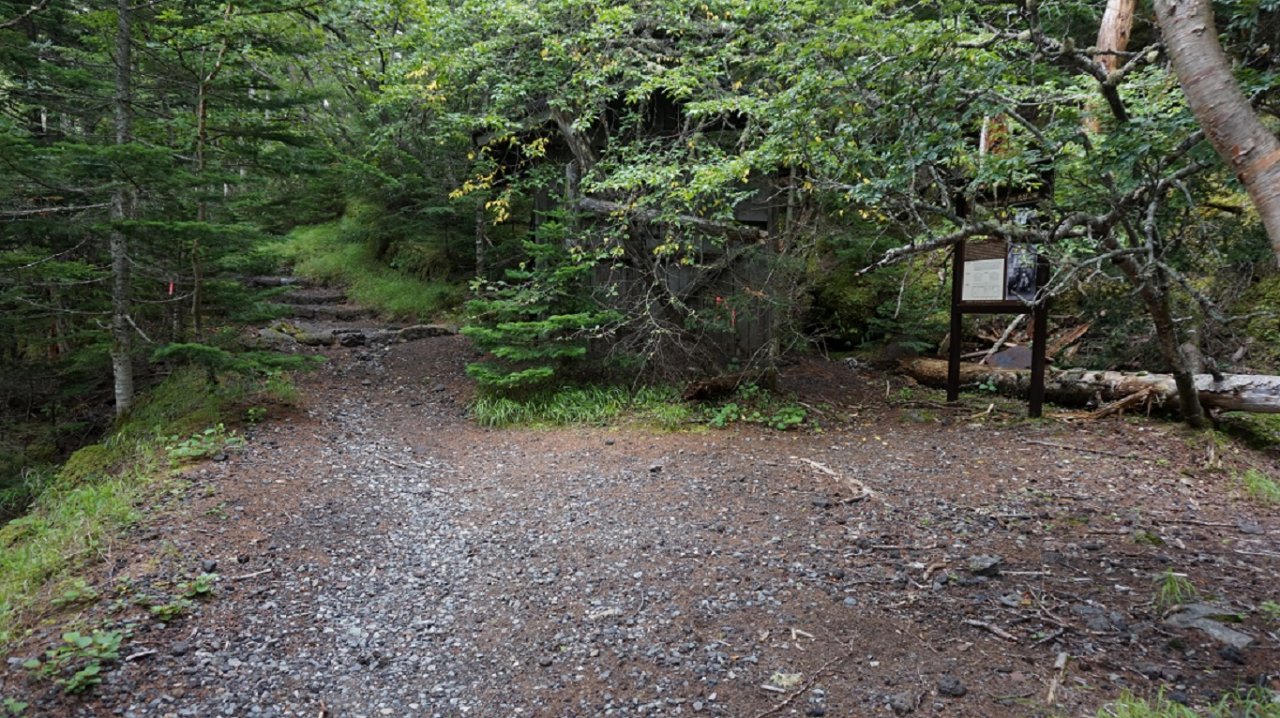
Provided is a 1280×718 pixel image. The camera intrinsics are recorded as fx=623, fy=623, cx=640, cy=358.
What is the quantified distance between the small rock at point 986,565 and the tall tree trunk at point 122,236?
25.5 ft

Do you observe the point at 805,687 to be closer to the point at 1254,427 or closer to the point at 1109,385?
the point at 1254,427

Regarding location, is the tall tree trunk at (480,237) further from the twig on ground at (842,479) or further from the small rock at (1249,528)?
the small rock at (1249,528)

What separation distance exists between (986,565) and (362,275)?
535 inches

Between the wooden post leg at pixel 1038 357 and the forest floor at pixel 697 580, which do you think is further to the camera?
the wooden post leg at pixel 1038 357

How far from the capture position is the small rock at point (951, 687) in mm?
2446

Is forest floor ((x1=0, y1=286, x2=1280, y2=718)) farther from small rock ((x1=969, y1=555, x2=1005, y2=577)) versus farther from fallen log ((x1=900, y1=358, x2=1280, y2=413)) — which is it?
fallen log ((x1=900, y1=358, x2=1280, y2=413))

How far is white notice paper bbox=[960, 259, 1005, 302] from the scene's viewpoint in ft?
22.4

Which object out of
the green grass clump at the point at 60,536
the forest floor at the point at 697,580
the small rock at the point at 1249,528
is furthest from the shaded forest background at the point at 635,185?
the small rock at the point at 1249,528

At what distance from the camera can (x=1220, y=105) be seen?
1942 mm

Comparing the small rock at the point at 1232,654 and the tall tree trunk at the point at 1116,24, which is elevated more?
the tall tree trunk at the point at 1116,24

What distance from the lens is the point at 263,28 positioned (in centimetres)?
656

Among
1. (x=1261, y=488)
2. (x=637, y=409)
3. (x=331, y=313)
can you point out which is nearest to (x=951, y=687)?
(x=1261, y=488)

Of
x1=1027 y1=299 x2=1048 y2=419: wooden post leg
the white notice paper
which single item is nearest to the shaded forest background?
the white notice paper

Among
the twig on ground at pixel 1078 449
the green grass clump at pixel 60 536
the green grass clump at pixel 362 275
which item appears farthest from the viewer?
the green grass clump at pixel 362 275
